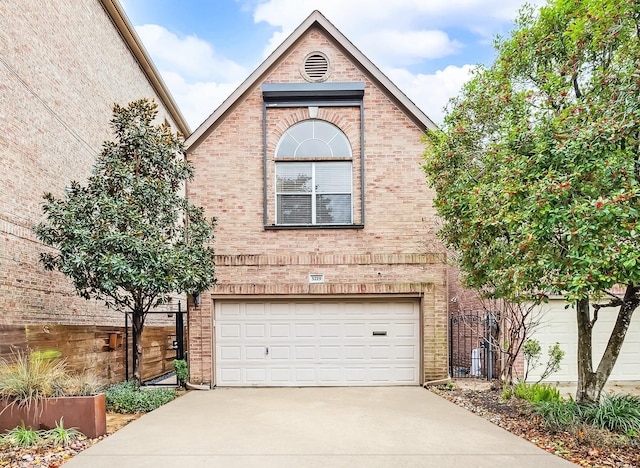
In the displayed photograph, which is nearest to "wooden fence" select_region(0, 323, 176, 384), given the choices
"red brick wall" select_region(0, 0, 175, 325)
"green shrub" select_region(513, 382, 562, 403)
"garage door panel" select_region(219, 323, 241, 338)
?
"red brick wall" select_region(0, 0, 175, 325)

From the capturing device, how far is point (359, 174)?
1144cm

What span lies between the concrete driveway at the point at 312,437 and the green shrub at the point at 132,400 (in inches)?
10.4

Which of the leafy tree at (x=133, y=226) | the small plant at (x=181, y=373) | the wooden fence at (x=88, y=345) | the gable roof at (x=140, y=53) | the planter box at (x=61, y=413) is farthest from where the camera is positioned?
the gable roof at (x=140, y=53)

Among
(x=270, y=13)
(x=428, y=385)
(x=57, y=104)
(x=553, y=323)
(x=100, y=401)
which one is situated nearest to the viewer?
(x=100, y=401)

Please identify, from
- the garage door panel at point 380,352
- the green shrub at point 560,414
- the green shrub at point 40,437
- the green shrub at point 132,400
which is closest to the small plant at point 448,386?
the garage door panel at point 380,352

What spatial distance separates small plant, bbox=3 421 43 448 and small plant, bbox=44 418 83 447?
0.11m

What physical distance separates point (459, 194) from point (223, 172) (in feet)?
18.5

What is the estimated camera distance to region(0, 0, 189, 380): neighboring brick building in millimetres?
8172

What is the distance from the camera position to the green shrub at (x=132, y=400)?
8484mm

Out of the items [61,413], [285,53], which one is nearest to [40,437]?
[61,413]

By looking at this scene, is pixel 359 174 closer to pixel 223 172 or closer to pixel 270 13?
pixel 223 172

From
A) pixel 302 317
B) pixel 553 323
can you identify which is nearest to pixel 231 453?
pixel 302 317

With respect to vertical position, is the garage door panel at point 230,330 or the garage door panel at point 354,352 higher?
the garage door panel at point 230,330

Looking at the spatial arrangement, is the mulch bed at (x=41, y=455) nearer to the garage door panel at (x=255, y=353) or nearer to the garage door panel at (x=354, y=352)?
the garage door panel at (x=255, y=353)
